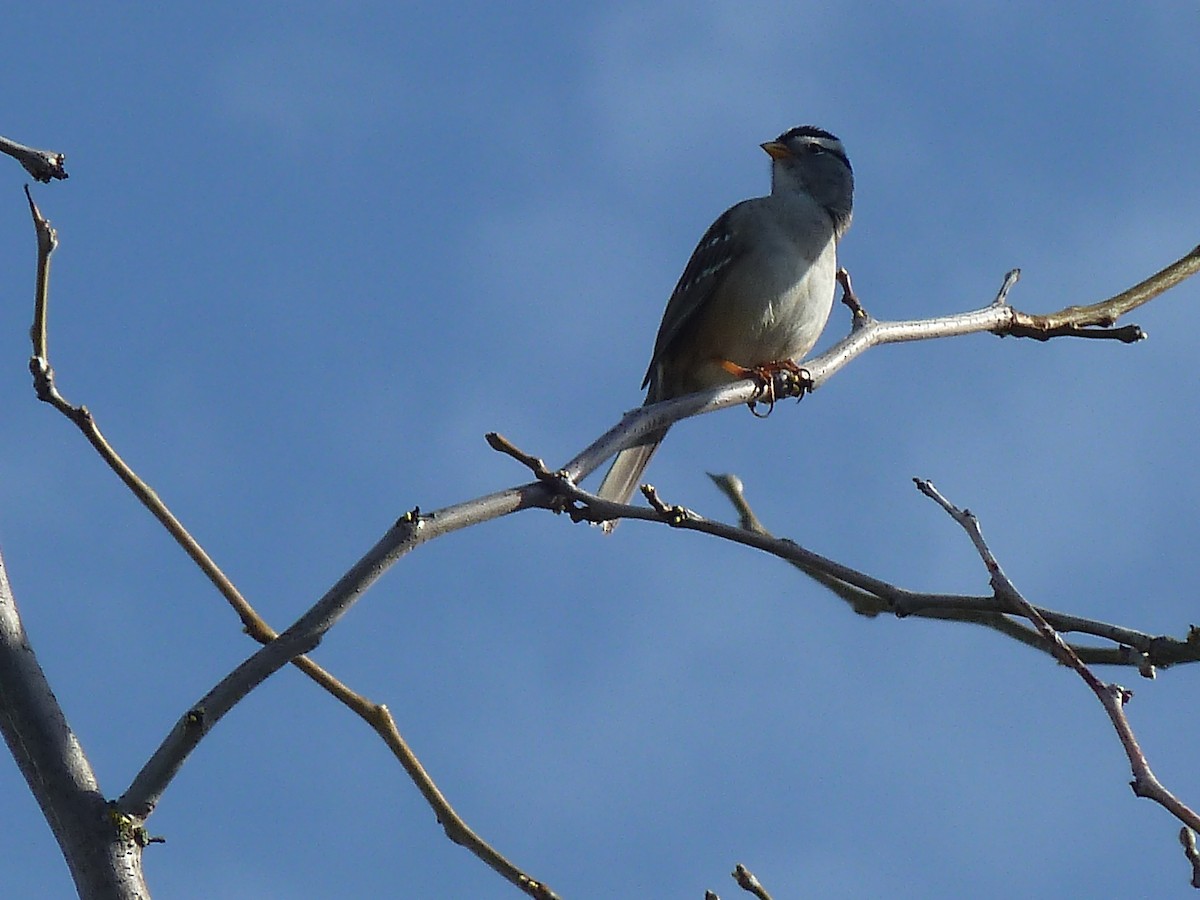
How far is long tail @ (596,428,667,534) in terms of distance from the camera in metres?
6.88

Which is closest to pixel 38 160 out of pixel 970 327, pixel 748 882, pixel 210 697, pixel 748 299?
pixel 210 697

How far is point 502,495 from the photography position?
3.04 metres

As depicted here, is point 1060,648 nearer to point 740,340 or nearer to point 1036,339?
point 1036,339

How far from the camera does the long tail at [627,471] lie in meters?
6.88

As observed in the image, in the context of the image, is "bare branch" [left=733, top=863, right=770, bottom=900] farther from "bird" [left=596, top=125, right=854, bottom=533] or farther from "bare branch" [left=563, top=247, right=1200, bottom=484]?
"bird" [left=596, top=125, right=854, bottom=533]

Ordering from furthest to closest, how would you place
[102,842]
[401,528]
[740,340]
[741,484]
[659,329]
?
[659,329] → [740,340] → [741,484] → [401,528] → [102,842]

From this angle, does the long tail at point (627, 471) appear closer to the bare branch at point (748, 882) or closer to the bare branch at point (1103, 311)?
the bare branch at point (1103, 311)

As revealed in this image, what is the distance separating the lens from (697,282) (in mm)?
7457

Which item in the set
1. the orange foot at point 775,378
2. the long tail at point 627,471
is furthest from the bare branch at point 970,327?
the long tail at point 627,471

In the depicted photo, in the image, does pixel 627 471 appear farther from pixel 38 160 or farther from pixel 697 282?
pixel 38 160

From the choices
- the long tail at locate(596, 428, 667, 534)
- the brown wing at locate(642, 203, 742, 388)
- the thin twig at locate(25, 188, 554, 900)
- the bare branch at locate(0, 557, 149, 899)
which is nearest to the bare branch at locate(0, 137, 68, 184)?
the thin twig at locate(25, 188, 554, 900)

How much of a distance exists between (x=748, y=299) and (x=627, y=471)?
110 centimetres

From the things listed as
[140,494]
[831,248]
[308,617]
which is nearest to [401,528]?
[308,617]

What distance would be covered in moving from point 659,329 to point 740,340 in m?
0.65
